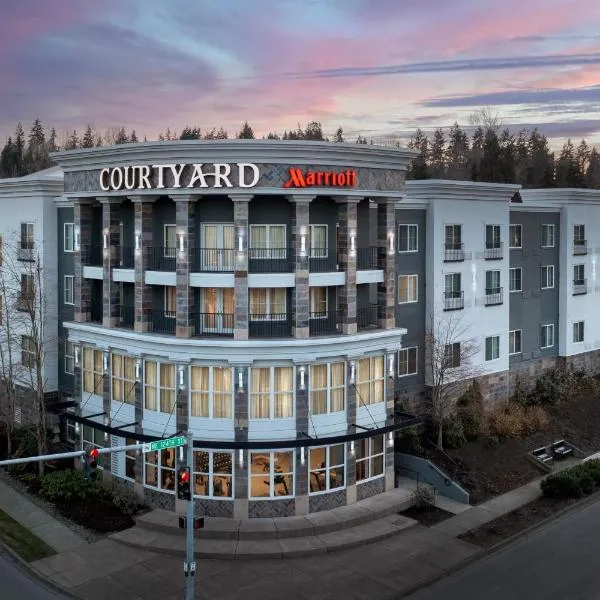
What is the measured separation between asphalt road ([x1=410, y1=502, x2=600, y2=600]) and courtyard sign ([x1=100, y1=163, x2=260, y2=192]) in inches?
716

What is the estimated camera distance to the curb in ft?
86.5

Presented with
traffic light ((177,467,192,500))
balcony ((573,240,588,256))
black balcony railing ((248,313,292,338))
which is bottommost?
traffic light ((177,467,192,500))

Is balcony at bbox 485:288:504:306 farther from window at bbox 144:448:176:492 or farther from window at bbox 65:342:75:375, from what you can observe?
window at bbox 65:342:75:375

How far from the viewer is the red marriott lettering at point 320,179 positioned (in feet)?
102

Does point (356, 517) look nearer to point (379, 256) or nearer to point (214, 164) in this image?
point (379, 256)

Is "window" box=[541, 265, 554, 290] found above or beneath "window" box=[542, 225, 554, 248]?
beneath

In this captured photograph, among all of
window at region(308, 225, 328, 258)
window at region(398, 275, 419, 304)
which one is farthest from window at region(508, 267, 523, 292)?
window at region(308, 225, 328, 258)

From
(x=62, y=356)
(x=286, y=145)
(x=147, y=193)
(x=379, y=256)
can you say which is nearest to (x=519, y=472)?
(x=379, y=256)

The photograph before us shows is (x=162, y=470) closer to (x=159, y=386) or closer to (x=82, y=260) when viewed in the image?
(x=159, y=386)

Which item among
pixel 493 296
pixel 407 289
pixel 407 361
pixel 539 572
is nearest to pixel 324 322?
pixel 407 289

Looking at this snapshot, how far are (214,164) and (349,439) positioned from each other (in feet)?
45.0

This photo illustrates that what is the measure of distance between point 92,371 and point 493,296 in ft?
81.7

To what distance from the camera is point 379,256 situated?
35.3 metres

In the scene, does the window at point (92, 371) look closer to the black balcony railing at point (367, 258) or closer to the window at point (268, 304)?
the window at point (268, 304)
